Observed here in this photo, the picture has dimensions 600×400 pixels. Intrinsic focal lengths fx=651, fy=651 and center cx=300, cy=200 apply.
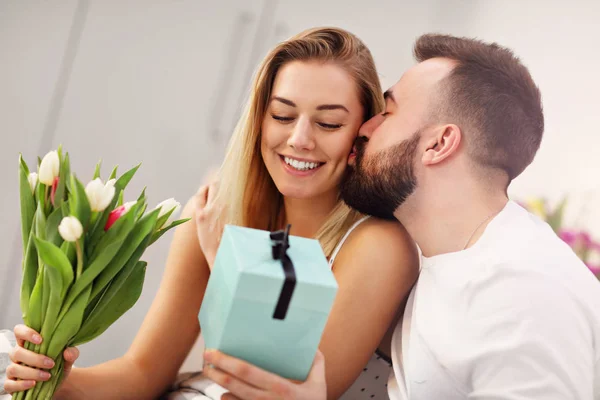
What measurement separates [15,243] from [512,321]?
2039 millimetres

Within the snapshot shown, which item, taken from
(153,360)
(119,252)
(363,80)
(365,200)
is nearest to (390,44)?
(363,80)

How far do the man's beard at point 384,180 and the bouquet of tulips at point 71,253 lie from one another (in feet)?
1.44

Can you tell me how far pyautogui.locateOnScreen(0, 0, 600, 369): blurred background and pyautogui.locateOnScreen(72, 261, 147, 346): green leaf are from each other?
118cm

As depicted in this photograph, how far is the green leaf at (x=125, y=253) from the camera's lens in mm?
958

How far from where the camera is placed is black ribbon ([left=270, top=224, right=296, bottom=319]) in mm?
806

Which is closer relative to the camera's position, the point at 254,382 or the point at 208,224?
the point at 254,382

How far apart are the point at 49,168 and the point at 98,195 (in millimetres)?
90

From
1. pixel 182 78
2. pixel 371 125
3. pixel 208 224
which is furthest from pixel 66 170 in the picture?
pixel 182 78

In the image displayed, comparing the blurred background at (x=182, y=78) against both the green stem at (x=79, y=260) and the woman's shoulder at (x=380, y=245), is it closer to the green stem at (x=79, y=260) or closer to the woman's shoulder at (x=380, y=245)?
the woman's shoulder at (x=380, y=245)

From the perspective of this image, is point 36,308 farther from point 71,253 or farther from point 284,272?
point 284,272

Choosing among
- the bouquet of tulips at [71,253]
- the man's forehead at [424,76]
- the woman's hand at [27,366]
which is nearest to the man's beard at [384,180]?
the man's forehead at [424,76]

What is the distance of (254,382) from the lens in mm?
869

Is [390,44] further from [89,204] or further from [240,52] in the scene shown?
[89,204]

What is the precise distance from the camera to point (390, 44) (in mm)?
2916
